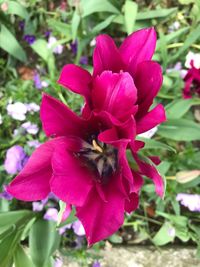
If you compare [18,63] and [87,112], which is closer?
[87,112]

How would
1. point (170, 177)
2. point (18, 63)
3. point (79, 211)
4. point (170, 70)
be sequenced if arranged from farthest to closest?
point (18, 63), point (170, 70), point (170, 177), point (79, 211)

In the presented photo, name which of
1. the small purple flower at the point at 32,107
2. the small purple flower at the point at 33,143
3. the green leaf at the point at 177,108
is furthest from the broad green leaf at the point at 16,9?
the green leaf at the point at 177,108

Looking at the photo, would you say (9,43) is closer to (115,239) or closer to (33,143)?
(33,143)

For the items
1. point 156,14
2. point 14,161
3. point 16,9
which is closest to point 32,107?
point 14,161

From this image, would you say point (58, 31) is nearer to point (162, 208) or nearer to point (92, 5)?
point (92, 5)

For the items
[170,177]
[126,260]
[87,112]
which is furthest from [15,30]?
[87,112]
